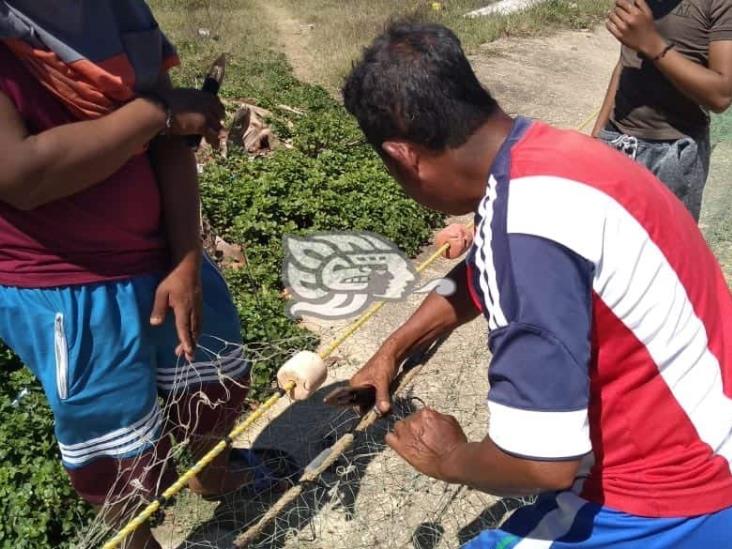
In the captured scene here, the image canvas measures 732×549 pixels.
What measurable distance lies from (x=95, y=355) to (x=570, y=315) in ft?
4.21

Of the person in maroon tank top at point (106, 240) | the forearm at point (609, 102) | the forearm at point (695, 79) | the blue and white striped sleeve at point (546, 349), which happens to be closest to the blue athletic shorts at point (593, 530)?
the blue and white striped sleeve at point (546, 349)

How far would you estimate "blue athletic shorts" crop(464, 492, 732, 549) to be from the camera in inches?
60.2

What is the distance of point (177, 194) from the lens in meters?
2.17

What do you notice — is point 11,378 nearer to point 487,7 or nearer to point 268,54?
point 268,54

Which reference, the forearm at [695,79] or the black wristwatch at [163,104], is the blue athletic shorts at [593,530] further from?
the forearm at [695,79]

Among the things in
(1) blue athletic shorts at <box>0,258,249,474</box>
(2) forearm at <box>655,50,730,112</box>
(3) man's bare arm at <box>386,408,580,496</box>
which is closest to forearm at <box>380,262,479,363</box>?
(3) man's bare arm at <box>386,408,580,496</box>

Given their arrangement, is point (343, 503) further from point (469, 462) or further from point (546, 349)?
point (546, 349)

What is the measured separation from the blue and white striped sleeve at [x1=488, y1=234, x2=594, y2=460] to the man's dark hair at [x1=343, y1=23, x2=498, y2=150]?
25 centimetres

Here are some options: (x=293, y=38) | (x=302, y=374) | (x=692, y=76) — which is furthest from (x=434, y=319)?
(x=293, y=38)

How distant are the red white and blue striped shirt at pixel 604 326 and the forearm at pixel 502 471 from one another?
30 mm

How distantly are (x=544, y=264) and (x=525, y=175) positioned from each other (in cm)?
17

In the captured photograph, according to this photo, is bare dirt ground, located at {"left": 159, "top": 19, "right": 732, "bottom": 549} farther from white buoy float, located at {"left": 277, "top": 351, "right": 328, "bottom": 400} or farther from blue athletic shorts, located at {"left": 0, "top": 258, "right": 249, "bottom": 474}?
blue athletic shorts, located at {"left": 0, "top": 258, "right": 249, "bottom": 474}

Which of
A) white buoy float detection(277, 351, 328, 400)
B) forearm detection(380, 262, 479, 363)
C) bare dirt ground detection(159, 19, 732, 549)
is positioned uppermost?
forearm detection(380, 262, 479, 363)

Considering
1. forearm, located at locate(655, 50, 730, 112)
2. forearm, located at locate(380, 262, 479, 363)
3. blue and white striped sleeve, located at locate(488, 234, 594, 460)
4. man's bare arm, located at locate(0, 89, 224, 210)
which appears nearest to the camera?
blue and white striped sleeve, located at locate(488, 234, 594, 460)
